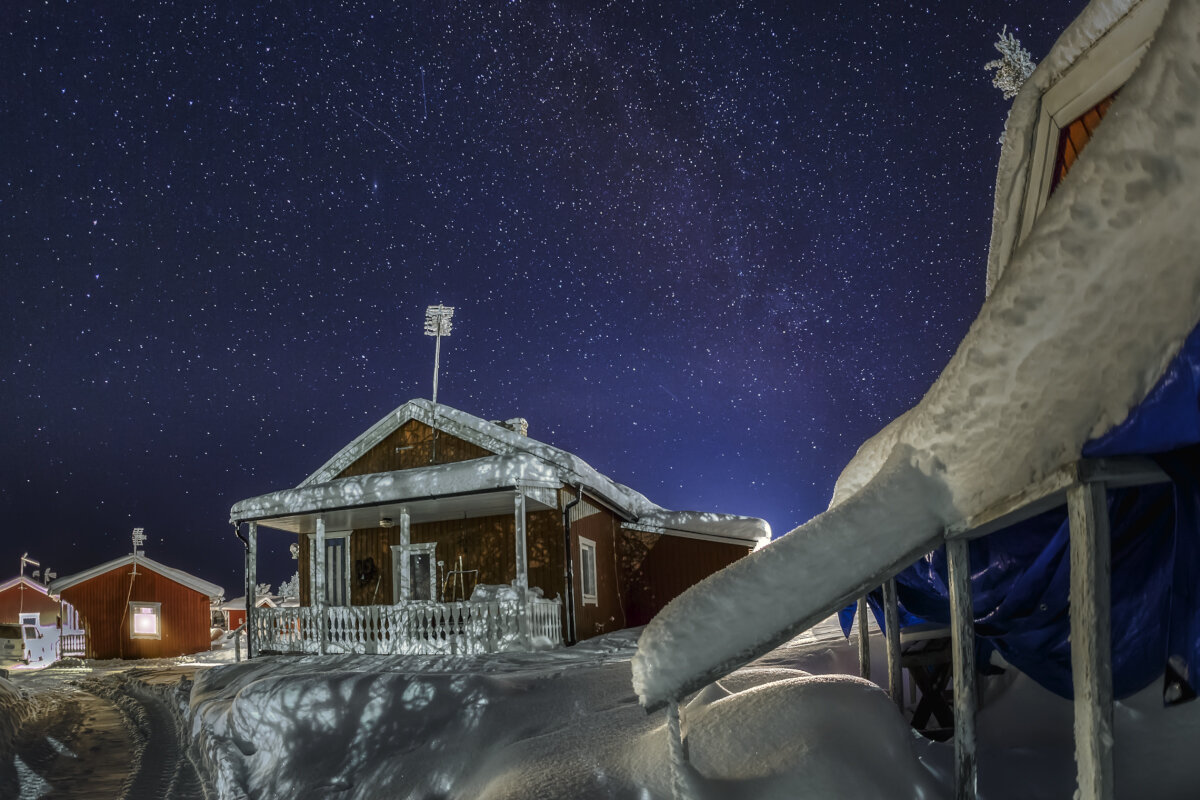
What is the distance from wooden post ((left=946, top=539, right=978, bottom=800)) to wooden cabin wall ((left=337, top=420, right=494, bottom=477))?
13.5m

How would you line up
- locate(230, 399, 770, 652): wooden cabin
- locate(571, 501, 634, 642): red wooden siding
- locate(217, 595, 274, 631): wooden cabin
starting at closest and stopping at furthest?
locate(230, 399, 770, 652): wooden cabin → locate(571, 501, 634, 642): red wooden siding → locate(217, 595, 274, 631): wooden cabin

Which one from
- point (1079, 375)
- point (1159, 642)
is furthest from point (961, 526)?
point (1159, 642)

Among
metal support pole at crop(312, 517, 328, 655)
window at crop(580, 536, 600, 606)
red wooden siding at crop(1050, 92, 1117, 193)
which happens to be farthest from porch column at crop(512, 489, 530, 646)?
red wooden siding at crop(1050, 92, 1117, 193)

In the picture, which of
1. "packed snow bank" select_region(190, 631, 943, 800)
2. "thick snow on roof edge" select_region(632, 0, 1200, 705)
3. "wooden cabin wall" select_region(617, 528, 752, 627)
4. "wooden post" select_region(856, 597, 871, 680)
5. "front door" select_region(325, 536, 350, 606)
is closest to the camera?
"thick snow on roof edge" select_region(632, 0, 1200, 705)

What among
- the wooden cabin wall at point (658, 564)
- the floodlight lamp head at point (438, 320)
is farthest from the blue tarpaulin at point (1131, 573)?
the floodlight lamp head at point (438, 320)

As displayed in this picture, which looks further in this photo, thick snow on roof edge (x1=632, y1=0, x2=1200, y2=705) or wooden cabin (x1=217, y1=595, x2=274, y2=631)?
wooden cabin (x1=217, y1=595, x2=274, y2=631)

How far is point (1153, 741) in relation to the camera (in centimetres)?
467

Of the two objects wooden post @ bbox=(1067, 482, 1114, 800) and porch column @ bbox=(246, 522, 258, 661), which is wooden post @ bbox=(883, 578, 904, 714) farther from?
porch column @ bbox=(246, 522, 258, 661)

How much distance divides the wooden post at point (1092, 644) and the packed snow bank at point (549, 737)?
1.17 meters

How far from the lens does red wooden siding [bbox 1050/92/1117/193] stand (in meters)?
6.95

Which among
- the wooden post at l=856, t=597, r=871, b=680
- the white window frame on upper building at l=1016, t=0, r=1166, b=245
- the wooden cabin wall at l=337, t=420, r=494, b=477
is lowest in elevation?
the wooden post at l=856, t=597, r=871, b=680

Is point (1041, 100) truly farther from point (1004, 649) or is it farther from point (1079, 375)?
point (1079, 375)

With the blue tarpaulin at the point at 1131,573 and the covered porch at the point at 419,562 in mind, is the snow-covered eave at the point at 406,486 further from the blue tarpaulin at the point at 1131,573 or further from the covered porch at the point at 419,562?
the blue tarpaulin at the point at 1131,573

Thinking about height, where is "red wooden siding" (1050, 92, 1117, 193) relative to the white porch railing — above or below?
above
